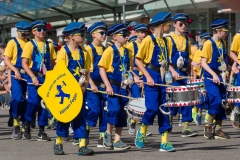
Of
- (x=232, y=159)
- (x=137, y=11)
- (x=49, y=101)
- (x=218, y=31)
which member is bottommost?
(x=232, y=159)

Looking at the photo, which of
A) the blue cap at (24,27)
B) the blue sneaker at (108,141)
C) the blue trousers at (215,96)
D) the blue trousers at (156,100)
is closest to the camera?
the blue trousers at (156,100)

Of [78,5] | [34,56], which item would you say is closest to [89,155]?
[34,56]

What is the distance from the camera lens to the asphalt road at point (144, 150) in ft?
36.1

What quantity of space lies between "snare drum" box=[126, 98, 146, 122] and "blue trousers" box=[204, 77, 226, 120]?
1.65 m

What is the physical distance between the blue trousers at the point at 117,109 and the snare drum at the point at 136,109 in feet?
0.49

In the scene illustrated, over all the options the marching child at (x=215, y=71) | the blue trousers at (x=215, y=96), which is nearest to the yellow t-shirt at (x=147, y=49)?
the marching child at (x=215, y=71)

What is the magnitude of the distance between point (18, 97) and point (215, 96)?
3.53 meters

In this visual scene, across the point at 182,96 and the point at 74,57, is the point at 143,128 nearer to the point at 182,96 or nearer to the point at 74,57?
the point at 182,96

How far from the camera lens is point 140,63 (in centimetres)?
1154

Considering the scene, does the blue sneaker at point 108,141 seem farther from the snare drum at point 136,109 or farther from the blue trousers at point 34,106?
the blue trousers at point 34,106

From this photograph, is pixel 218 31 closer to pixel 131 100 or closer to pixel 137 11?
pixel 131 100

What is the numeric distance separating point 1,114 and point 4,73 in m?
1.78

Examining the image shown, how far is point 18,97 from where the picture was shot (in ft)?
46.8

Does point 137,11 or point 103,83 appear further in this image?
point 137,11
